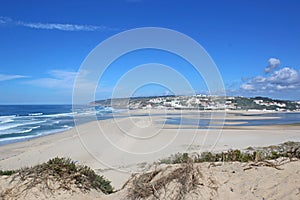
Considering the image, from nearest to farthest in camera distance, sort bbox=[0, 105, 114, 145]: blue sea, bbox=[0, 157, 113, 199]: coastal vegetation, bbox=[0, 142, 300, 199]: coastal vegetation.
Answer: bbox=[0, 142, 300, 199]: coastal vegetation → bbox=[0, 157, 113, 199]: coastal vegetation → bbox=[0, 105, 114, 145]: blue sea

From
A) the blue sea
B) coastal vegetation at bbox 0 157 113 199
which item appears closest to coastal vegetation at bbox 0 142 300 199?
coastal vegetation at bbox 0 157 113 199

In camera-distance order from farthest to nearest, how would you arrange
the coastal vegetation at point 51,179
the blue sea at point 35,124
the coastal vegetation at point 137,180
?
the blue sea at point 35,124
the coastal vegetation at point 51,179
the coastal vegetation at point 137,180

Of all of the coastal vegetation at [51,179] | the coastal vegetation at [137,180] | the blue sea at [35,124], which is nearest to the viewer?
the coastal vegetation at [137,180]

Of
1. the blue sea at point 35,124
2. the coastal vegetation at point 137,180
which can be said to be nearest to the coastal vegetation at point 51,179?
the coastal vegetation at point 137,180

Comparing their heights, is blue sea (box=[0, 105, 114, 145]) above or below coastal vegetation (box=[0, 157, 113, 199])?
below

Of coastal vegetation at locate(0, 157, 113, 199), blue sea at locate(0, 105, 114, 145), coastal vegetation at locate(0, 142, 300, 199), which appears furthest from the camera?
blue sea at locate(0, 105, 114, 145)

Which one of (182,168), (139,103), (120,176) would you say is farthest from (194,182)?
(139,103)

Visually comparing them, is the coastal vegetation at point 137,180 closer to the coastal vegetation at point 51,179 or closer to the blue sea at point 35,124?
the coastal vegetation at point 51,179

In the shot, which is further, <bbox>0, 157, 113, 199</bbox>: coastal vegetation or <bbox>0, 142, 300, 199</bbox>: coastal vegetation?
<bbox>0, 157, 113, 199</bbox>: coastal vegetation

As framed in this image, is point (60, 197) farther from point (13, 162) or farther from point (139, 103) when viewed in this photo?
point (139, 103)

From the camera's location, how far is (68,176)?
218 inches

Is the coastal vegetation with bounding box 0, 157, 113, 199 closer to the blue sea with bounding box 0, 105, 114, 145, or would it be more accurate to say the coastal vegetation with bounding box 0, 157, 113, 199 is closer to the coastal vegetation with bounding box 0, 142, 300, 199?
the coastal vegetation with bounding box 0, 142, 300, 199

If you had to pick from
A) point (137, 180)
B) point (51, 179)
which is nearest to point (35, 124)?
point (51, 179)

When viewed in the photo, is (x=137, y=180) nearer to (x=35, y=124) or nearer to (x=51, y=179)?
(x=51, y=179)
